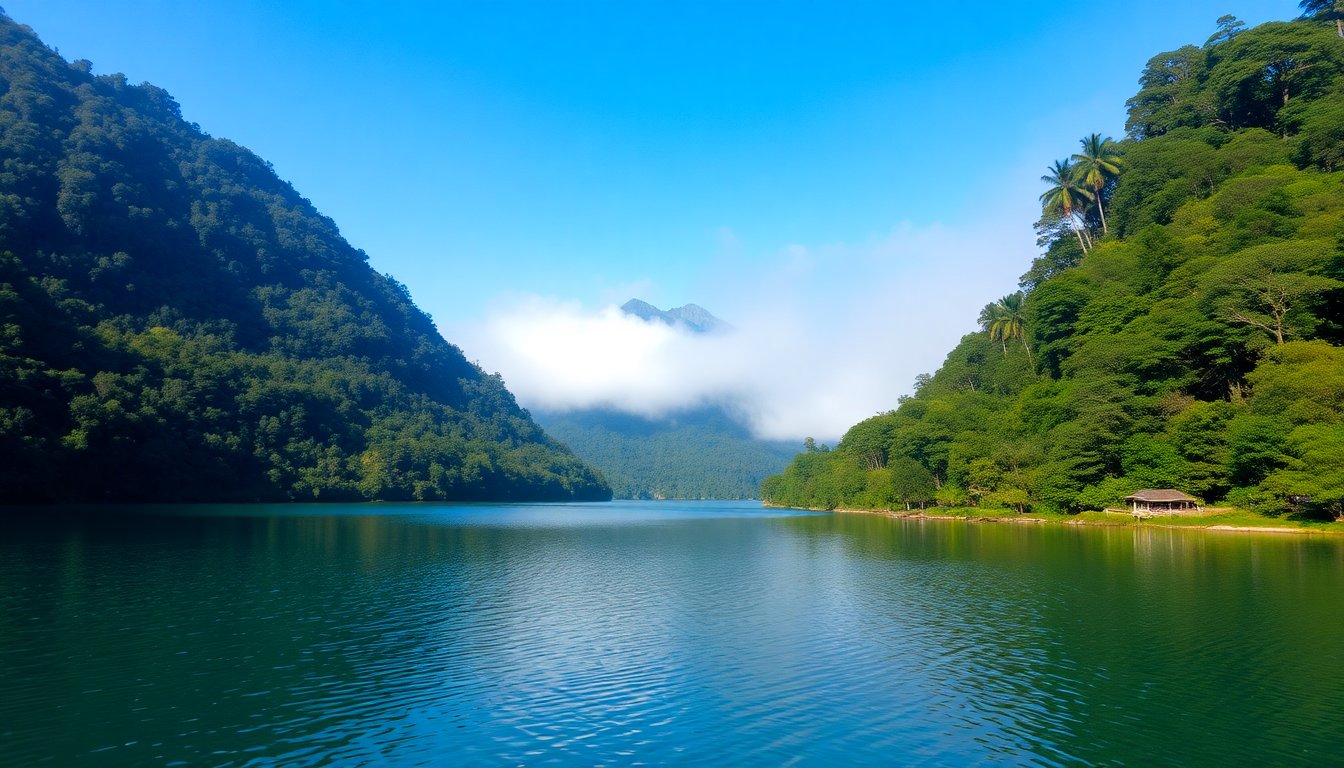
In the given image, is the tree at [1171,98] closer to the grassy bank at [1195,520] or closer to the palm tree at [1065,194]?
the palm tree at [1065,194]

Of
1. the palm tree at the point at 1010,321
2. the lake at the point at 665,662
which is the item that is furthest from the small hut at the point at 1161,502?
the palm tree at the point at 1010,321

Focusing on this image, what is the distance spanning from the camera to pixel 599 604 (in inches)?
1199

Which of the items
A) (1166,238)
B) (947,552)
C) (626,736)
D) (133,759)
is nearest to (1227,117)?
(1166,238)

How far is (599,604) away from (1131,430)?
211 ft

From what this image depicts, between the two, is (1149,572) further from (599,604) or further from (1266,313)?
(1266,313)

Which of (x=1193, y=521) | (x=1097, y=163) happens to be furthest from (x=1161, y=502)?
(x=1097, y=163)

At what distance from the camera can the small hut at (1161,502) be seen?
2534 inches

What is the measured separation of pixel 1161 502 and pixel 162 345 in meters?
137

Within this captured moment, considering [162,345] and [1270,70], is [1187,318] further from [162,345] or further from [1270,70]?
[162,345]

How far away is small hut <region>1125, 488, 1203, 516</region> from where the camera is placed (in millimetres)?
64375

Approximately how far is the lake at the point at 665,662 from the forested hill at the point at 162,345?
54.1m

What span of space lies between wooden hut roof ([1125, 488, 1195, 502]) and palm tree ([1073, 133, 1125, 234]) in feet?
174

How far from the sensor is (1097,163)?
101m

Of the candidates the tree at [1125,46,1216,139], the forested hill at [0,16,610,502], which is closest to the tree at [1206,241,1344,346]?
the tree at [1125,46,1216,139]
